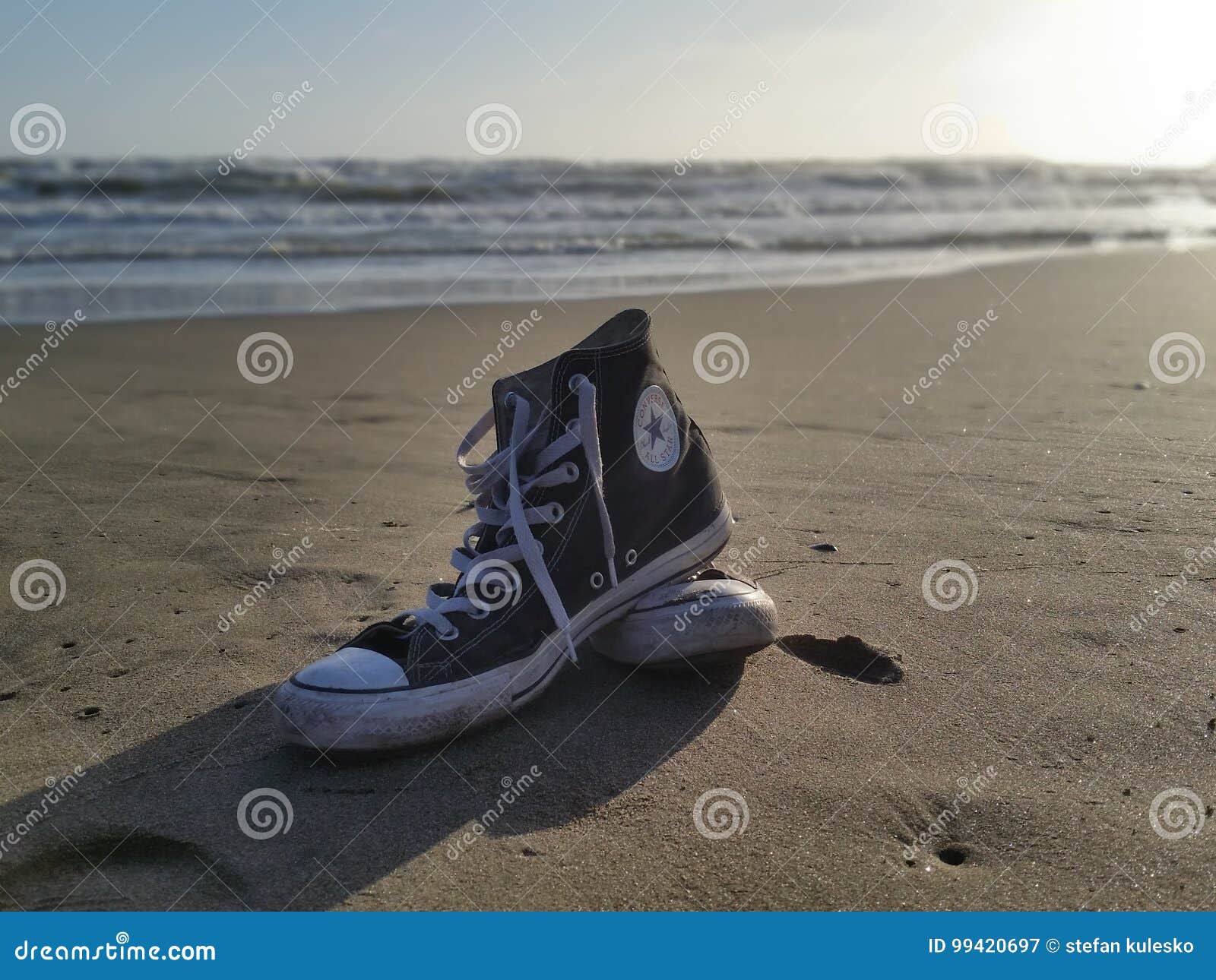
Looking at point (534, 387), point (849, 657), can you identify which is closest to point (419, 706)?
point (534, 387)

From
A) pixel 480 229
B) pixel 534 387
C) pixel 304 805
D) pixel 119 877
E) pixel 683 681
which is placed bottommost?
pixel 119 877

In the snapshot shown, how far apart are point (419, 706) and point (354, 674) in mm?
129

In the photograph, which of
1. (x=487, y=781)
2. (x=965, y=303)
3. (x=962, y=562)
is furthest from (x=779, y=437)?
(x=965, y=303)

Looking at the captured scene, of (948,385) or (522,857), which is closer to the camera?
(522,857)

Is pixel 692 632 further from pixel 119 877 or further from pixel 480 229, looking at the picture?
pixel 480 229

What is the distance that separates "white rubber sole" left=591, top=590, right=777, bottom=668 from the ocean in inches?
217

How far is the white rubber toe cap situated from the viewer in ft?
6.61

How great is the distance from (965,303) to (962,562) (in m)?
5.19

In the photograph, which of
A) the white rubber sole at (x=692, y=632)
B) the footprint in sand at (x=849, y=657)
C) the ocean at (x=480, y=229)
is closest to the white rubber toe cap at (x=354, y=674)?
the white rubber sole at (x=692, y=632)

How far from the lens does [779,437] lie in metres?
4.22

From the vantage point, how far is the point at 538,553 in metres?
2.20

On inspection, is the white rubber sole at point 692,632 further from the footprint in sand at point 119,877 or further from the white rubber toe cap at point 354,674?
the footprint in sand at point 119,877

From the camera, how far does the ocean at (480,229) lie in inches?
327

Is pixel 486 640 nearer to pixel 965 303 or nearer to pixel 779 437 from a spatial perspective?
pixel 779 437
